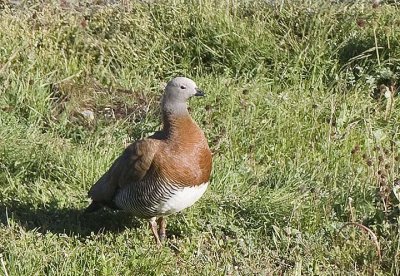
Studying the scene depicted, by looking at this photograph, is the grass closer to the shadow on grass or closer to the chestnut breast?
the shadow on grass

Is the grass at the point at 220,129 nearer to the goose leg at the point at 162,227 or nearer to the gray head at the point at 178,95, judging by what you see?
the goose leg at the point at 162,227

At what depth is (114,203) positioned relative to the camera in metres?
6.16

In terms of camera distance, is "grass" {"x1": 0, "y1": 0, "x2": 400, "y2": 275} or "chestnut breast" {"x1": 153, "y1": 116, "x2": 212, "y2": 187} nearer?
"chestnut breast" {"x1": 153, "y1": 116, "x2": 212, "y2": 187}

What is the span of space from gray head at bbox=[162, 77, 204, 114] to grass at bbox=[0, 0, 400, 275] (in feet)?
2.34

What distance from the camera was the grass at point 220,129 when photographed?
19.4ft

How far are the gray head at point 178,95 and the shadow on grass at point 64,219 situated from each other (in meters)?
0.84

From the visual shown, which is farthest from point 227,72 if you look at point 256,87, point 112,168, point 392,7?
point 112,168

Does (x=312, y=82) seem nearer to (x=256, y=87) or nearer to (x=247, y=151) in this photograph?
(x=256, y=87)

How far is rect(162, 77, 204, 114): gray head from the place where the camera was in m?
5.99

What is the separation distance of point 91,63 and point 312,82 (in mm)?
1830

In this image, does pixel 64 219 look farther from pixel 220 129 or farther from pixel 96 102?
pixel 96 102

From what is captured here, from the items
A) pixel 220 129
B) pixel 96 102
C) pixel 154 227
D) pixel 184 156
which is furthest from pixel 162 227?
pixel 96 102

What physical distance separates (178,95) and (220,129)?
143 cm

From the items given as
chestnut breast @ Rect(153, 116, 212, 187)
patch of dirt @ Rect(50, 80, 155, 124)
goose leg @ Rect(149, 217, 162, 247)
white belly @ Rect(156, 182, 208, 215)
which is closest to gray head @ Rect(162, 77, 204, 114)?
chestnut breast @ Rect(153, 116, 212, 187)
